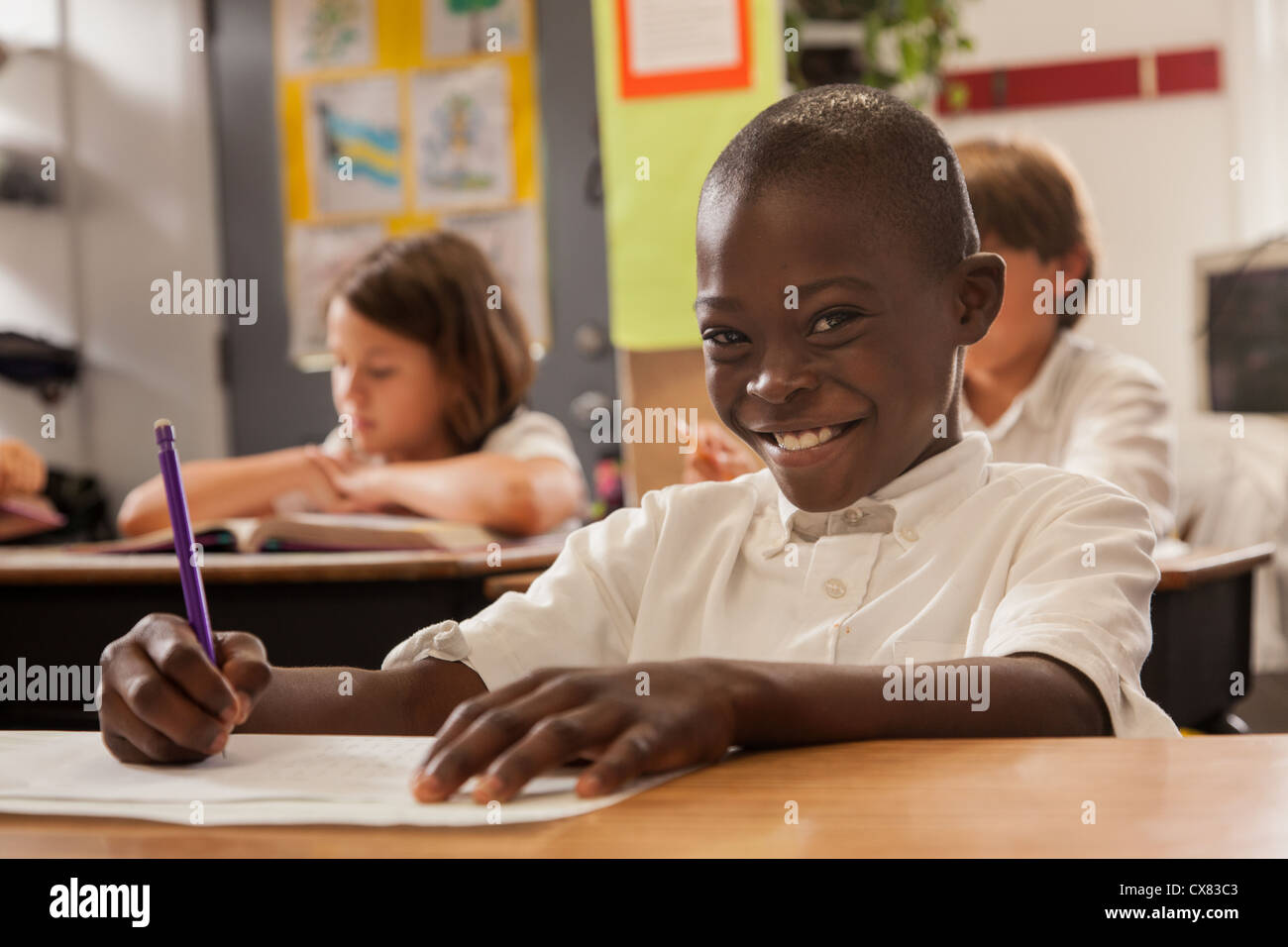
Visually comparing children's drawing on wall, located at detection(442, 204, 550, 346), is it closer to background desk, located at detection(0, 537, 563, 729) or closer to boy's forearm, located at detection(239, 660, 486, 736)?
background desk, located at detection(0, 537, 563, 729)

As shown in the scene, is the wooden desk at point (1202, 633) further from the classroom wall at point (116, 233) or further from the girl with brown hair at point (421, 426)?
the classroom wall at point (116, 233)

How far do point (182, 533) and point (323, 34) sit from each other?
336 centimetres

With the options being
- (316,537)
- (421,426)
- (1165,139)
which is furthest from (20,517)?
(1165,139)

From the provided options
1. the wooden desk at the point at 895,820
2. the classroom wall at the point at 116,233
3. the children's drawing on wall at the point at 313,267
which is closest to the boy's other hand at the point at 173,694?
the wooden desk at the point at 895,820

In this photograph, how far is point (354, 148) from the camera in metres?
3.68

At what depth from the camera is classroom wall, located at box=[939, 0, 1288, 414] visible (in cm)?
378

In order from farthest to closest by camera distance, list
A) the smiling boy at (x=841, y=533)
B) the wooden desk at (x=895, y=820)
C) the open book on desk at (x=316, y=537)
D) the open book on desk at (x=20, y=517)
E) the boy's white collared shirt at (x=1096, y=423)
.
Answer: the open book on desk at (x=20, y=517) < the boy's white collared shirt at (x=1096, y=423) < the open book on desk at (x=316, y=537) < the smiling boy at (x=841, y=533) < the wooden desk at (x=895, y=820)

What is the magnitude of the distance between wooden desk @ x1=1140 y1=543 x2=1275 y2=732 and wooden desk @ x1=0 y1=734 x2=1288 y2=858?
1.02 m

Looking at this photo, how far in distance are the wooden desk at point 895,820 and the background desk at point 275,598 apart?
116 cm

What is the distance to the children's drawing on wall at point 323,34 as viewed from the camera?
144 inches

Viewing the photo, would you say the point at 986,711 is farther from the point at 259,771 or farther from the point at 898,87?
the point at 898,87

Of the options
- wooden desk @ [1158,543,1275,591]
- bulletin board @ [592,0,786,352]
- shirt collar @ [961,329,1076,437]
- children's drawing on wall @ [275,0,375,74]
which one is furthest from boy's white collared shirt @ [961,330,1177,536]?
children's drawing on wall @ [275,0,375,74]

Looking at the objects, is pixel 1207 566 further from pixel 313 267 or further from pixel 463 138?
pixel 313 267

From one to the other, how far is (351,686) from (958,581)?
1.41 ft
